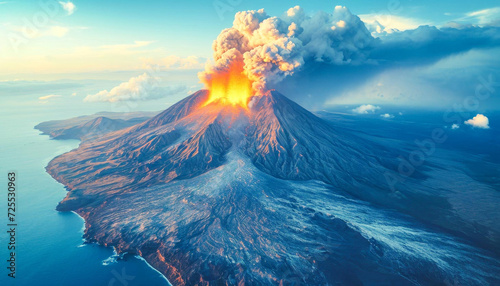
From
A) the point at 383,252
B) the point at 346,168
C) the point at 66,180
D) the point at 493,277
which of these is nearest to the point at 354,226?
the point at 383,252

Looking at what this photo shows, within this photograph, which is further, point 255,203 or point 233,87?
point 233,87

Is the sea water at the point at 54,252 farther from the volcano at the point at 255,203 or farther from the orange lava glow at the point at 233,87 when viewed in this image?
the orange lava glow at the point at 233,87

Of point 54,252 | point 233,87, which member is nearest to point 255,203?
point 54,252

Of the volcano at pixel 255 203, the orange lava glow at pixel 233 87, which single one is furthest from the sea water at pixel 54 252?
the orange lava glow at pixel 233 87

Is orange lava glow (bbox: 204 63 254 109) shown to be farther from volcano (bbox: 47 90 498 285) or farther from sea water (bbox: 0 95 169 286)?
sea water (bbox: 0 95 169 286)

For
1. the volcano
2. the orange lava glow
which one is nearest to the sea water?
the volcano

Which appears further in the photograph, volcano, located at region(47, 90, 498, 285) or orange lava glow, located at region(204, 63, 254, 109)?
orange lava glow, located at region(204, 63, 254, 109)

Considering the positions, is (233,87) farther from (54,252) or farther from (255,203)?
(54,252)
